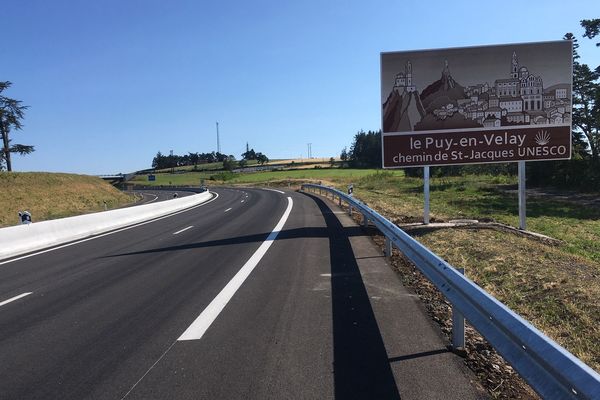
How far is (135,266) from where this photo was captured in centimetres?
1065

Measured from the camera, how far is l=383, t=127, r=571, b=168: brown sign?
14.6 m

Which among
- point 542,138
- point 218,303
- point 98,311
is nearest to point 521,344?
point 218,303

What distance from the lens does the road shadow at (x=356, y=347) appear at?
13.6 feet

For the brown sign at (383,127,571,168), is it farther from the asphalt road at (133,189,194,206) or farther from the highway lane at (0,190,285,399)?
the asphalt road at (133,189,194,206)

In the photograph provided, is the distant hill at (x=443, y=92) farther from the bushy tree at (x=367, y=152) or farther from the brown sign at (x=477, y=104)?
the bushy tree at (x=367, y=152)

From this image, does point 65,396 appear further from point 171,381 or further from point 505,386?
point 505,386

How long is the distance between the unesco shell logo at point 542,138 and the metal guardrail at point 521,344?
10.8 metres

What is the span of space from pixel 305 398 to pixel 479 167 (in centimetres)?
6810

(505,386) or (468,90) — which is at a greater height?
(468,90)

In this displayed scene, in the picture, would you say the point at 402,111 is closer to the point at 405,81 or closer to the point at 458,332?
the point at 405,81

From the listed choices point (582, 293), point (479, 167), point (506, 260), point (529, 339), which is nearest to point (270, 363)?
point (529, 339)

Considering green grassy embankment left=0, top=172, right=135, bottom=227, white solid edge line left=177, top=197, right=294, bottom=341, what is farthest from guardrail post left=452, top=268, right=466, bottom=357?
green grassy embankment left=0, top=172, right=135, bottom=227

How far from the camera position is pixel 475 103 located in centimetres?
1488

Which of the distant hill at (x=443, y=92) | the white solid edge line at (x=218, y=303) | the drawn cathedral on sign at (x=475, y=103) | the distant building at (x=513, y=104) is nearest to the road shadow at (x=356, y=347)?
the white solid edge line at (x=218, y=303)
